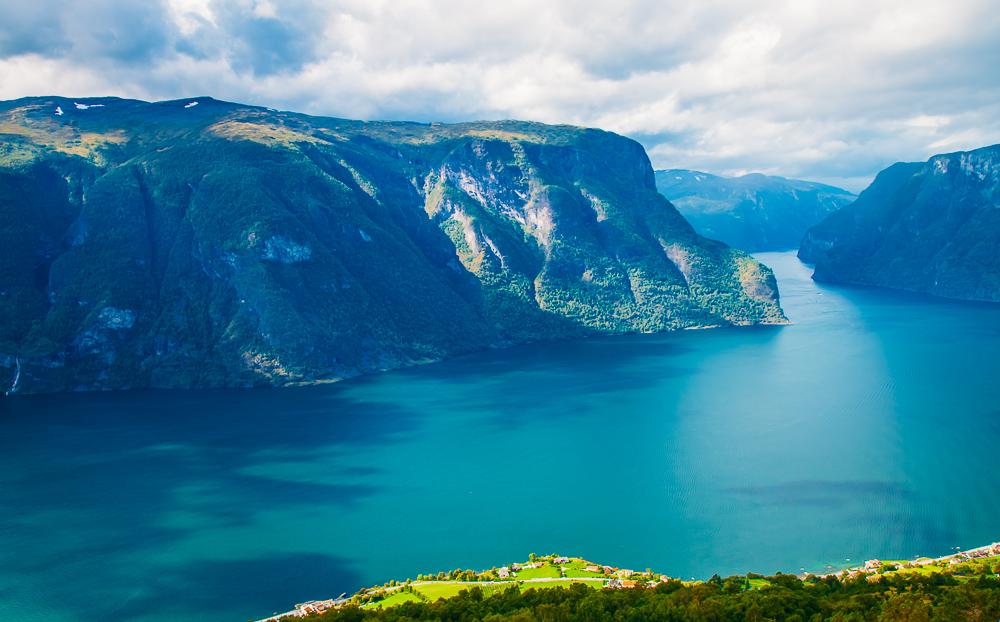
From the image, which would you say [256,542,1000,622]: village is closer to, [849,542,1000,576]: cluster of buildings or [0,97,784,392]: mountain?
[849,542,1000,576]: cluster of buildings

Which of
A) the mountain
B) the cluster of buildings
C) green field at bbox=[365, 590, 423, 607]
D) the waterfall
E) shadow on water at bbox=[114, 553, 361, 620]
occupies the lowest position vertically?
the cluster of buildings

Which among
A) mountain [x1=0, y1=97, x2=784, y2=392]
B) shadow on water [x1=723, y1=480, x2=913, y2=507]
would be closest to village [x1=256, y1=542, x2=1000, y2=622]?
shadow on water [x1=723, y1=480, x2=913, y2=507]

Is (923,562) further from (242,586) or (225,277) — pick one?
(225,277)

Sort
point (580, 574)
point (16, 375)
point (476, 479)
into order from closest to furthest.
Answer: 1. point (580, 574)
2. point (476, 479)
3. point (16, 375)

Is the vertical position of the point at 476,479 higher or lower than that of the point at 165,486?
lower

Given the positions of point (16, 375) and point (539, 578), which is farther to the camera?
point (16, 375)

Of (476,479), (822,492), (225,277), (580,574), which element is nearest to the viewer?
(580,574)

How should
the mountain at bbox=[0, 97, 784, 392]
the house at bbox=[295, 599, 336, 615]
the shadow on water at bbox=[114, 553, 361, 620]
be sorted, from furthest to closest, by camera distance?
1. the mountain at bbox=[0, 97, 784, 392]
2. the shadow on water at bbox=[114, 553, 361, 620]
3. the house at bbox=[295, 599, 336, 615]

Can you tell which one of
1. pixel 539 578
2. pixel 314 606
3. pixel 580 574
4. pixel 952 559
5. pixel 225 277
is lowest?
pixel 952 559

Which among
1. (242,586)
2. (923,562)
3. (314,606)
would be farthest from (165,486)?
(923,562)
